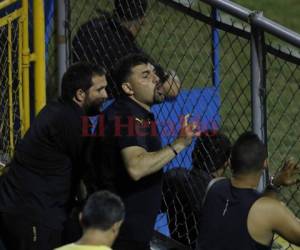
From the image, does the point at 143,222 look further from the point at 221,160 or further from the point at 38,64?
the point at 38,64

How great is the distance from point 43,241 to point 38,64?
1400mm

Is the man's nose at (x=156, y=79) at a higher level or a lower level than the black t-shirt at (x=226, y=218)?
higher

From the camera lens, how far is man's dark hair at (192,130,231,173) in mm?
6758

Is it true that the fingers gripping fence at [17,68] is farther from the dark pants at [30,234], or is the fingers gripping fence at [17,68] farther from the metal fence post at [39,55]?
the dark pants at [30,234]

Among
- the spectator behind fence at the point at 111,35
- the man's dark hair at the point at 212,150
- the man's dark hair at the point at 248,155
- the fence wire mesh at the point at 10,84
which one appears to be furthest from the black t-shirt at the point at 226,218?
the fence wire mesh at the point at 10,84

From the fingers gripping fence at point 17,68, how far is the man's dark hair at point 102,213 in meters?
2.36

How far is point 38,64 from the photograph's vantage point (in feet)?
25.1

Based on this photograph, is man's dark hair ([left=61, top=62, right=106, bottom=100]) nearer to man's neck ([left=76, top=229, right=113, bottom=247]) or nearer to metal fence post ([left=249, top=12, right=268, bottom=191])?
metal fence post ([left=249, top=12, right=268, bottom=191])

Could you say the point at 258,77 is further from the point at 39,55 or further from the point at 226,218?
the point at 39,55

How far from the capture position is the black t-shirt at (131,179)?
6398 mm

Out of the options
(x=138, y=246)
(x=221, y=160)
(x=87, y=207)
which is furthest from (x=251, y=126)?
(x=87, y=207)

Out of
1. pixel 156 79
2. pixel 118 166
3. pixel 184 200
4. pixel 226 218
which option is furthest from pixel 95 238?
pixel 184 200

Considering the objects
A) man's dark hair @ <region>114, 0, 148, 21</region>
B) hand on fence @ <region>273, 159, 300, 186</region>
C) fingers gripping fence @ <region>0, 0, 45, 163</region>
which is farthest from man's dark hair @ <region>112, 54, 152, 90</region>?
hand on fence @ <region>273, 159, 300, 186</region>

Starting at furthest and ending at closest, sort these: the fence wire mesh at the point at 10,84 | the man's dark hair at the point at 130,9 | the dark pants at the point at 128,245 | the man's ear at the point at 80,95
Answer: the fence wire mesh at the point at 10,84, the man's dark hair at the point at 130,9, the man's ear at the point at 80,95, the dark pants at the point at 128,245
